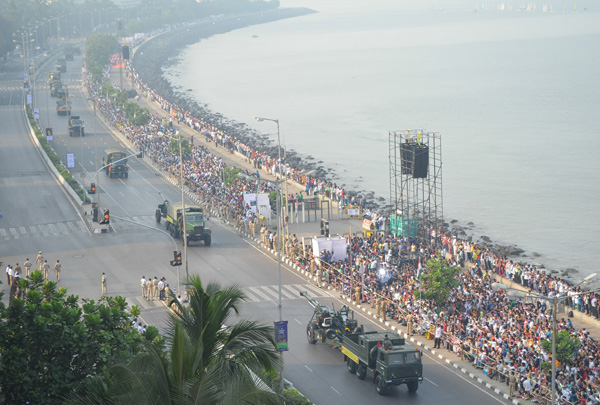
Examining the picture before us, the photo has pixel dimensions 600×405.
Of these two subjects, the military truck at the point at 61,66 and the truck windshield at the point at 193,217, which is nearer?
the truck windshield at the point at 193,217

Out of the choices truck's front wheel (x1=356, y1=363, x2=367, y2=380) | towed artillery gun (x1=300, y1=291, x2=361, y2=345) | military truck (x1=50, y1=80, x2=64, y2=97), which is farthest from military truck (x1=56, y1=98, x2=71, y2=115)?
truck's front wheel (x1=356, y1=363, x2=367, y2=380)

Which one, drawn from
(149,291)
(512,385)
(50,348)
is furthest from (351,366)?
(50,348)

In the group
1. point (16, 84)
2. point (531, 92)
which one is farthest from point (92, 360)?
point (531, 92)

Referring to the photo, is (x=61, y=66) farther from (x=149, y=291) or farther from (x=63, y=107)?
(x=149, y=291)

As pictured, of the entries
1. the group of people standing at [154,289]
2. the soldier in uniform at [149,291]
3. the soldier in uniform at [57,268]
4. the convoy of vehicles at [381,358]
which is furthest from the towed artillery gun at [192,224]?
the convoy of vehicles at [381,358]

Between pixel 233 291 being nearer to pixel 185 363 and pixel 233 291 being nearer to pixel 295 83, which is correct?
pixel 185 363

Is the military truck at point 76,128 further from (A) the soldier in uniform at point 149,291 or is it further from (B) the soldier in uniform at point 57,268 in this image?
(A) the soldier in uniform at point 149,291
